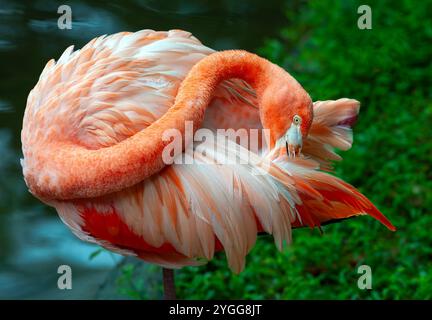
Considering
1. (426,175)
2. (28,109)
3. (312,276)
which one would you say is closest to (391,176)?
(426,175)

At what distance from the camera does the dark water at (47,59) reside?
387cm

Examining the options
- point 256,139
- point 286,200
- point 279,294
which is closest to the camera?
point 286,200

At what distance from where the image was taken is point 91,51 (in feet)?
9.07

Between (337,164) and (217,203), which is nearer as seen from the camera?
(217,203)

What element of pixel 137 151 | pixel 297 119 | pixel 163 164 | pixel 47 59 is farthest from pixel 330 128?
pixel 47 59

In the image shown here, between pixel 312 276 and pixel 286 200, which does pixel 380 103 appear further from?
pixel 286 200

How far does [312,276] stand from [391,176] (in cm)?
81

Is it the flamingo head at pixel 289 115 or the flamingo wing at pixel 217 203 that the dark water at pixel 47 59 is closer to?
the flamingo wing at pixel 217 203

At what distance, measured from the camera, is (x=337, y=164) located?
434 cm

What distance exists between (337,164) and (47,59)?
6.27 feet

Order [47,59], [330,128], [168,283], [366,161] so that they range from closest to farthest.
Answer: [330,128]
[168,283]
[366,161]
[47,59]

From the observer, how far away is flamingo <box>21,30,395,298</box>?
8.13 feet

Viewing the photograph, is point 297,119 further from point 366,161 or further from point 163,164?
point 366,161
